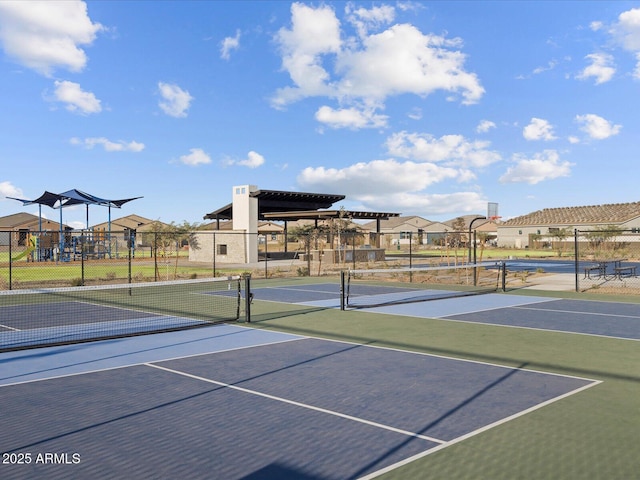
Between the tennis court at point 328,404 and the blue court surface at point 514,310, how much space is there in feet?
1.66

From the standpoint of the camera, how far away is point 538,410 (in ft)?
21.2

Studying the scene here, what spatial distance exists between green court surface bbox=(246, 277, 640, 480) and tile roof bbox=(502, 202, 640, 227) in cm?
6882

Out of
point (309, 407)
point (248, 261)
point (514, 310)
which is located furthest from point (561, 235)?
point (309, 407)

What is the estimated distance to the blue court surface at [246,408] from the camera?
498cm

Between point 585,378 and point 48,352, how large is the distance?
29.8 feet

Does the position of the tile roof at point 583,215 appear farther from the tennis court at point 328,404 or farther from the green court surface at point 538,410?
the tennis court at point 328,404

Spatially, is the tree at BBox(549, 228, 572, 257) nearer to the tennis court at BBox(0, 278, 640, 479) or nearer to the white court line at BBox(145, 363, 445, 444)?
the tennis court at BBox(0, 278, 640, 479)

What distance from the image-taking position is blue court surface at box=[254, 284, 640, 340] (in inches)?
509

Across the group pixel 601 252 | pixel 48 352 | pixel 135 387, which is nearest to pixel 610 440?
pixel 135 387

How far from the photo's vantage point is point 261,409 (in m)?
6.52

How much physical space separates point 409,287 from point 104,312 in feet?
42.4

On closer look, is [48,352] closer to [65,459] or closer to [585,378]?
[65,459]

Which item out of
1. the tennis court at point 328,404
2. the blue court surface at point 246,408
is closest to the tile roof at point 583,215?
the tennis court at point 328,404

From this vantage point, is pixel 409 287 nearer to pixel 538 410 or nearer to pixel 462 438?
pixel 538 410
